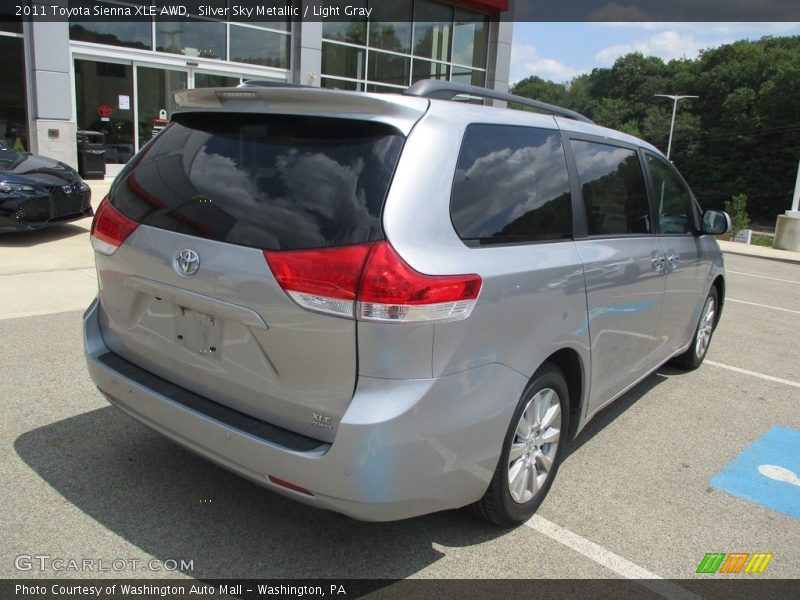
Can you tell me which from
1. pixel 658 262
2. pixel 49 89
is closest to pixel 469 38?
pixel 49 89

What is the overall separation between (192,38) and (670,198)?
→ 14129 mm

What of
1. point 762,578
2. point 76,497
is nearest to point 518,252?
point 762,578

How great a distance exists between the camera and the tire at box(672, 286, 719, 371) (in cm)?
539

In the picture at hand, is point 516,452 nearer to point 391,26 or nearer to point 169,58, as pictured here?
point 169,58

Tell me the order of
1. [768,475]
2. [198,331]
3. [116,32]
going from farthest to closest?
1. [116,32]
2. [768,475]
3. [198,331]

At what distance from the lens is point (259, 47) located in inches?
658

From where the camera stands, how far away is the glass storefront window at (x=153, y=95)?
15203 millimetres

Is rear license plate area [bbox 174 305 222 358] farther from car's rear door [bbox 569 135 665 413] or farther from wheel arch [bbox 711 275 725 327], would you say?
wheel arch [bbox 711 275 725 327]

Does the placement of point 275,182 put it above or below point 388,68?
below

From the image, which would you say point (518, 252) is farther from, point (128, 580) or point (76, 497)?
point (76, 497)

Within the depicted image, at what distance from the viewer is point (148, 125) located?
51.2ft

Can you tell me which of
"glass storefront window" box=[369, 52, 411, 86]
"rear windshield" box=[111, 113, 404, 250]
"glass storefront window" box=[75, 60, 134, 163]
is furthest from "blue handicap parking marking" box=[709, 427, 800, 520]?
"glass storefront window" box=[369, 52, 411, 86]

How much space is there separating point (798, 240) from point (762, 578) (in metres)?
18.7

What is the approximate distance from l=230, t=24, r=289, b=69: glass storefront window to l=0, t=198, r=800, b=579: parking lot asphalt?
13.6 metres
